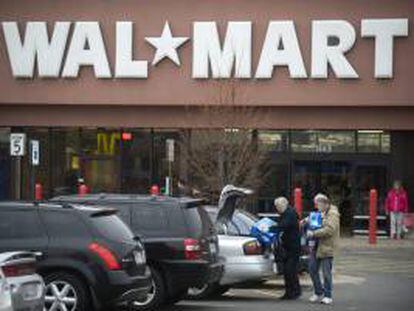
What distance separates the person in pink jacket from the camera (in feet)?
106

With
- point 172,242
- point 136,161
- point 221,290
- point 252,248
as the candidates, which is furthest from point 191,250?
point 136,161

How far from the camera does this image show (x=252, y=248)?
16781mm

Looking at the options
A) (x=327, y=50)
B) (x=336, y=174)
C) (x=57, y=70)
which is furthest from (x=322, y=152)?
(x=57, y=70)

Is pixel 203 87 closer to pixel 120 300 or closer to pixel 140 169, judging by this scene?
pixel 140 169

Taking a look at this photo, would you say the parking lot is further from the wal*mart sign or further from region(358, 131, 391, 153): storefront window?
the wal*mart sign

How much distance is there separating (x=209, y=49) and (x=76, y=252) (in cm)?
2089

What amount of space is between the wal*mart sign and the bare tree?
991 millimetres

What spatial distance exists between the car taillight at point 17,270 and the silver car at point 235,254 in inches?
234

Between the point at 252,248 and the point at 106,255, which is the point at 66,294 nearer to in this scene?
the point at 106,255

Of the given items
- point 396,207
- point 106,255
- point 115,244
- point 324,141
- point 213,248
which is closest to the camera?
point 106,255

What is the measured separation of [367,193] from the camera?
34.4 meters

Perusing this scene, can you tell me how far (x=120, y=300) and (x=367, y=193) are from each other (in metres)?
22.5

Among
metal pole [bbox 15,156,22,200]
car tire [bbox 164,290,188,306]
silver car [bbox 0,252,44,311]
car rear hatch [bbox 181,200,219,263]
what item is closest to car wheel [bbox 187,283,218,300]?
car tire [bbox 164,290,188,306]

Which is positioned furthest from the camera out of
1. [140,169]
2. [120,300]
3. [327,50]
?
[140,169]
